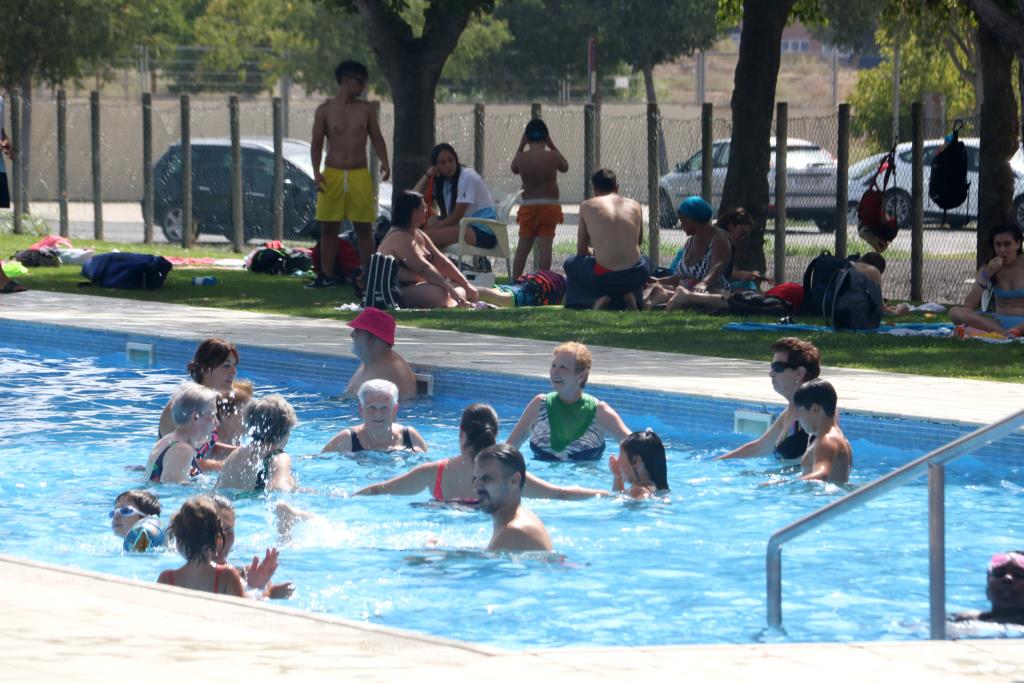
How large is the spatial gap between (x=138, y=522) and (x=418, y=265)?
716 cm

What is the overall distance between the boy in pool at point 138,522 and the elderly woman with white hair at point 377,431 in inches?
67.5

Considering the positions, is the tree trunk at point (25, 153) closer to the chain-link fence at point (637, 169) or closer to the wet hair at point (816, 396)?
the chain-link fence at point (637, 169)

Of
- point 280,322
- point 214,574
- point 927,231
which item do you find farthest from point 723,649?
point 927,231

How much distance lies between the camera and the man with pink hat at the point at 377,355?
1023 centimetres

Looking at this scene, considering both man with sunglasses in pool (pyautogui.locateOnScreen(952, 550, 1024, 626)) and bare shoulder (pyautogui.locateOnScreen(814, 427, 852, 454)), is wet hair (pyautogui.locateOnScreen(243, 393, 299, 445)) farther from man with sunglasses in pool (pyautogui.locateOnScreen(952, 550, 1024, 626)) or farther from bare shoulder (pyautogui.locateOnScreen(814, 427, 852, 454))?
man with sunglasses in pool (pyautogui.locateOnScreen(952, 550, 1024, 626))

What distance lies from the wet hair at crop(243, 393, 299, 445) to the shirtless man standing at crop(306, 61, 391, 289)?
759 cm

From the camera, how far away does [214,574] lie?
5.90m

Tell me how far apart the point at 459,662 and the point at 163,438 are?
4.57m

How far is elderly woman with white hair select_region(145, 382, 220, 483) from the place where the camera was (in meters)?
7.93

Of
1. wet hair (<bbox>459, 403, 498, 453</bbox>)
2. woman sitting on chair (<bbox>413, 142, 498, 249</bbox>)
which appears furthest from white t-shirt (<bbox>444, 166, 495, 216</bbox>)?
wet hair (<bbox>459, 403, 498, 453</bbox>)

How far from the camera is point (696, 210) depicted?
46.5ft

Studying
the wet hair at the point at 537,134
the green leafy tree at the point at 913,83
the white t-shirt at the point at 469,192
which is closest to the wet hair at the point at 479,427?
the white t-shirt at the point at 469,192

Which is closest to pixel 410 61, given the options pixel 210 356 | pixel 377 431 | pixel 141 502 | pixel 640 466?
pixel 377 431

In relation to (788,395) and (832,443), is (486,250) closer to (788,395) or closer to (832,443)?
(788,395)
